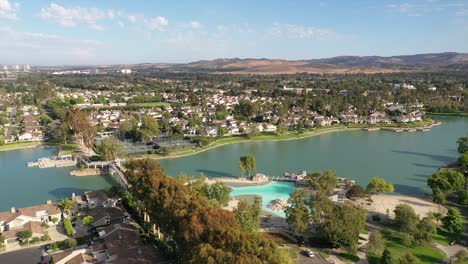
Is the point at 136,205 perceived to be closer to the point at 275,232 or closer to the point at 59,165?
the point at 275,232

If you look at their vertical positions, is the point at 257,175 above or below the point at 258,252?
below

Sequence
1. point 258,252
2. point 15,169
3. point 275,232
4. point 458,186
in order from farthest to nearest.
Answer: point 15,169 → point 458,186 → point 275,232 → point 258,252

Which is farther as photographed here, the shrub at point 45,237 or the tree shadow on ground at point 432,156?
the tree shadow on ground at point 432,156

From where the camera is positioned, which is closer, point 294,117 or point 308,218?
point 308,218

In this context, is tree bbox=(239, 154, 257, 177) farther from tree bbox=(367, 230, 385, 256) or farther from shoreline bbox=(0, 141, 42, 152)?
shoreline bbox=(0, 141, 42, 152)

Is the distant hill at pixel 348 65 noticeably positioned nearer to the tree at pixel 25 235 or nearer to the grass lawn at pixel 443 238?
the grass lawn at pixel 443 238

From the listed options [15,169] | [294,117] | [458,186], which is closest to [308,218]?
[458,186]

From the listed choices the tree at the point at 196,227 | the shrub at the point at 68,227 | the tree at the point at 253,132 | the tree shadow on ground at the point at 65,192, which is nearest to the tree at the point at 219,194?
the tree at the point at 196,227

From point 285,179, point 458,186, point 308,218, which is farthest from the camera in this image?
point 285,179
